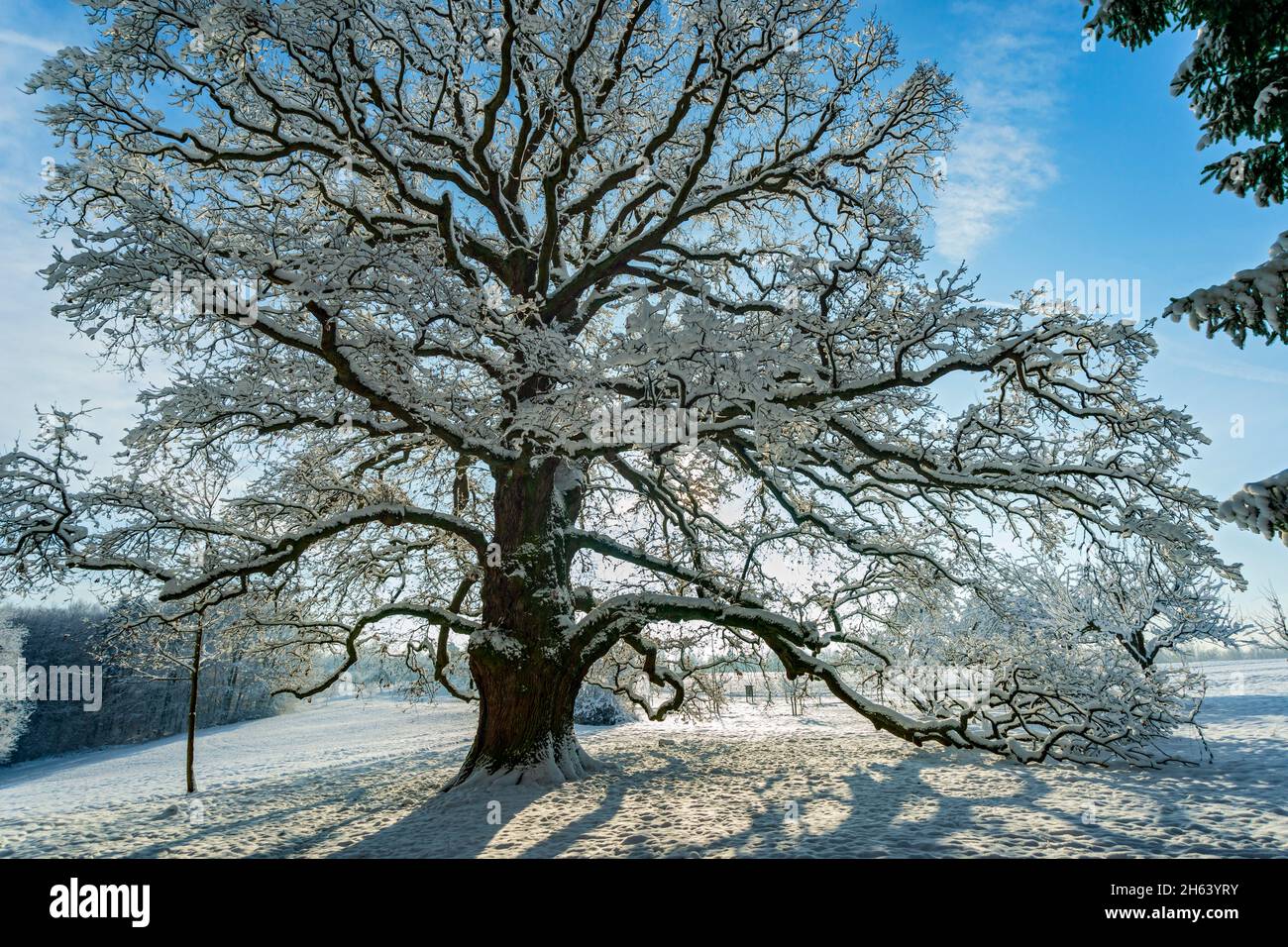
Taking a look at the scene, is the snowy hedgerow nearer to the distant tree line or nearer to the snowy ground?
the snowy ground

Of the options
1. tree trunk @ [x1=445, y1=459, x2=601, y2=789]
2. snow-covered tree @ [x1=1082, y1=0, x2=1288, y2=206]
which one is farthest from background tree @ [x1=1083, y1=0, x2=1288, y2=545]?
tree trunk @ [x1=445, y1=459, x2=601, y2=789]

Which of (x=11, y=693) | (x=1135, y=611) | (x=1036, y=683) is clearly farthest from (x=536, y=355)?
(x=11, y=693)

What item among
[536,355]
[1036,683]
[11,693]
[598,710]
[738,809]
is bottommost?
[11,693]

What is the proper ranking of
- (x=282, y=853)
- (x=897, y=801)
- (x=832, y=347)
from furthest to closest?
1. (x=897, y=801)
2. (x=832, y=347)
3. (x=282, y=853)

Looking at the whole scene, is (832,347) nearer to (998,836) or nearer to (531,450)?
(531,450)

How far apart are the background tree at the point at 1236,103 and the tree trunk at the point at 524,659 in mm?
7390

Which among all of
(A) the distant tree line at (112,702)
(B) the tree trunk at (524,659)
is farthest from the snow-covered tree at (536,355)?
(A) the distant tree line at (112,702)

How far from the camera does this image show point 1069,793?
784cm

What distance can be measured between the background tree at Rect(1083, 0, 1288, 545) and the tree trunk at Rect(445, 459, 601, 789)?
24.2 feet

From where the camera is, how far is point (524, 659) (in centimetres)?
929

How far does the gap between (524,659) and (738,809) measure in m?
3.61

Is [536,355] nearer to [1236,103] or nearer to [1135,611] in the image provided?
[1236,103]
